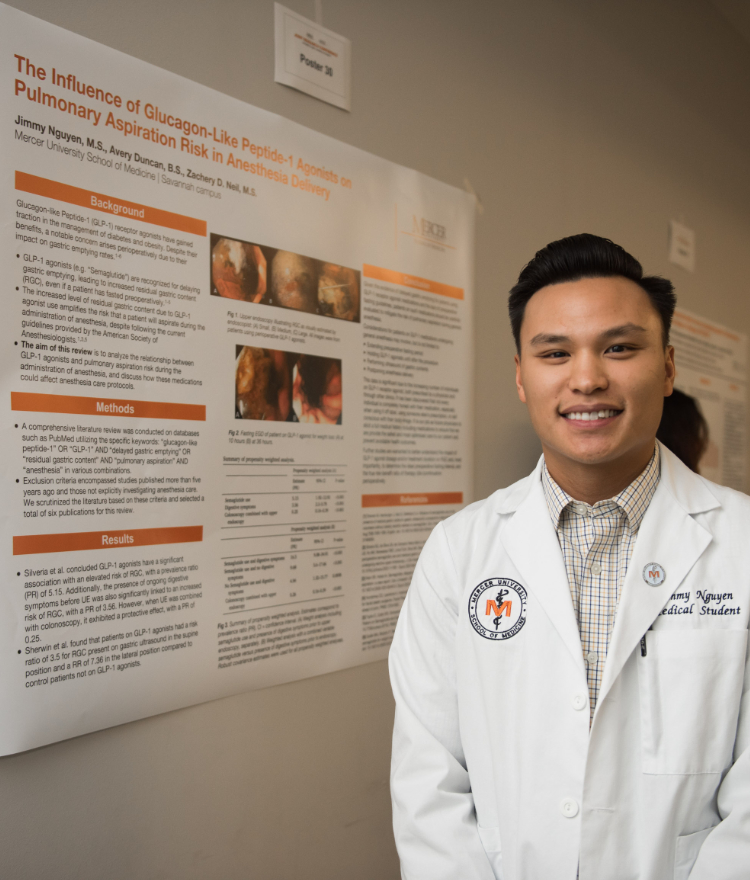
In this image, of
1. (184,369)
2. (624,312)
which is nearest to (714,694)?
(624,312)

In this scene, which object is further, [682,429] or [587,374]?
[682,429]

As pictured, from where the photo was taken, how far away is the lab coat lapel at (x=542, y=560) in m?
0.99

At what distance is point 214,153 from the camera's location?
1.25 meters

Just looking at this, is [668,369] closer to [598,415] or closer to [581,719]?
[598,415]

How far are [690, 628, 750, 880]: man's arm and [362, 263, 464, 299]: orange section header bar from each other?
1.09 m

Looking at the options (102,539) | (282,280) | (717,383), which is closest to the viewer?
(102,539)

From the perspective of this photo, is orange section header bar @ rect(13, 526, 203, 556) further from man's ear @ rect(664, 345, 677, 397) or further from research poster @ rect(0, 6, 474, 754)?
man's ear @ rect(664, 345, 677, 397)

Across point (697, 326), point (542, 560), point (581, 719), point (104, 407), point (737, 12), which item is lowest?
point (581, 719)

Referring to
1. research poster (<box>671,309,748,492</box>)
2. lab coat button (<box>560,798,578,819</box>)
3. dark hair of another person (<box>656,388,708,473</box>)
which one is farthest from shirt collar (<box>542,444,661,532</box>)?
research poster (<box>671,309,748,492</box>)

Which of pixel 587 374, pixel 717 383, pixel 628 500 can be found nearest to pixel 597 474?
pixel 628 500

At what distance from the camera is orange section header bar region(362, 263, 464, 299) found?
5.03 ft

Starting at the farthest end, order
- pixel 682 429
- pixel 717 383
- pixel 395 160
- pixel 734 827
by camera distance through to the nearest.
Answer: pixel 717 383 < pixel 682 429 < pixel 395 160 < pixel 734 827

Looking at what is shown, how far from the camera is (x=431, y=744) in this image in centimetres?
104

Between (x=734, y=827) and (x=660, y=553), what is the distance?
371mm
